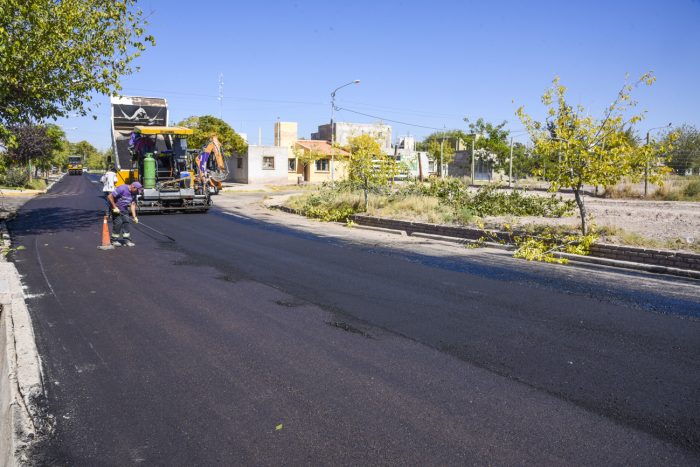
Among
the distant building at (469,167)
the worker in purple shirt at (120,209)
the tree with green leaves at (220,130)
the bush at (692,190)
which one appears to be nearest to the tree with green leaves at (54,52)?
the worker in purple shirt at (120,209)

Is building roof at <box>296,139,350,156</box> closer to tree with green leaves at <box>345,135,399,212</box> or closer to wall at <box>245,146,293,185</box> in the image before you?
wall at <box>245,146,293,185</box>

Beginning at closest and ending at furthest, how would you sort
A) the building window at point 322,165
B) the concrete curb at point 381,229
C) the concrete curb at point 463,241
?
the concrete curb at point 463,241 → the concrete curb at point 381,229 → the building window at point 322,165

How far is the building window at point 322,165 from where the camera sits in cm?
5247

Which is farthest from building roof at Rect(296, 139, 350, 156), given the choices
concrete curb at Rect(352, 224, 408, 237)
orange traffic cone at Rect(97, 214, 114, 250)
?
orange traffic cone at Rect(97, 214, 114, 250)

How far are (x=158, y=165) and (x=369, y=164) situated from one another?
8.60m

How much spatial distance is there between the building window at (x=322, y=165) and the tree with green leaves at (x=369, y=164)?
106 feet

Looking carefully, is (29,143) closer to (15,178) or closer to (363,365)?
(15,178)

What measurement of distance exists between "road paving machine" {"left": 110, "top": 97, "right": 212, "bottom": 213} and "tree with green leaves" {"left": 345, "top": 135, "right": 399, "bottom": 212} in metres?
6.45

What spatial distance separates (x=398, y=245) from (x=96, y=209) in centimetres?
1505

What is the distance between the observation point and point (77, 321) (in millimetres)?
6898

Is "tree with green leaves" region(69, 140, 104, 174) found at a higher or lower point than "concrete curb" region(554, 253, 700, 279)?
higher

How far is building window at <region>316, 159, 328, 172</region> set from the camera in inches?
2066

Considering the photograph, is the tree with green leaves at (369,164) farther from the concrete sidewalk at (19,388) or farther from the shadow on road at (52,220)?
the concrete sidewalk at (19,388)

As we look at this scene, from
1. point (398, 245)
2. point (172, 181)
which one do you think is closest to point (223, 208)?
point (172, 181)
